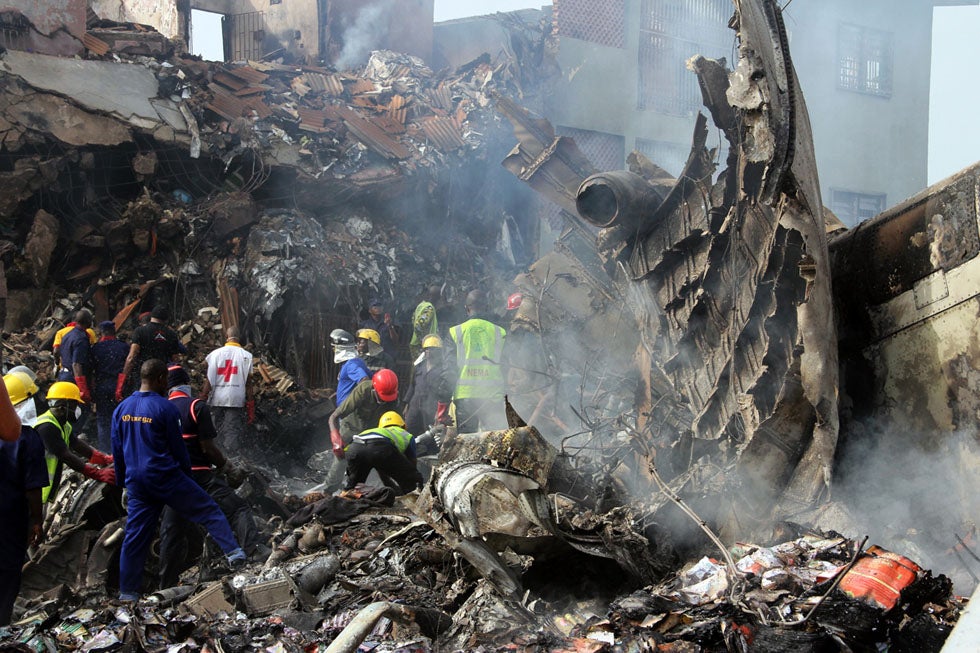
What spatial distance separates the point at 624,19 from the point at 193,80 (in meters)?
9.27

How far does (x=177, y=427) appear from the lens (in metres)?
5.50

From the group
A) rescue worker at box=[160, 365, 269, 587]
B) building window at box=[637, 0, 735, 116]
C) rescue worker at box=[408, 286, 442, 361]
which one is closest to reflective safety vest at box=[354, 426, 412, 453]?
rescue worker at box=[160, 365, 269, 587]

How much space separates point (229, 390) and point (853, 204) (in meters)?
16.7

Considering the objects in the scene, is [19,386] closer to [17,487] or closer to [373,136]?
[17,487]

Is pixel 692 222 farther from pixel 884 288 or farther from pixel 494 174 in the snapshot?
pixel 494 174

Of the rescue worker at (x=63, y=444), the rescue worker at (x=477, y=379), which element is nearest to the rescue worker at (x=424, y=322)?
the rescue worker at (x=477, y=379)

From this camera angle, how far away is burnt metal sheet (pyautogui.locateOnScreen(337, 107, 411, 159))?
12906 mm

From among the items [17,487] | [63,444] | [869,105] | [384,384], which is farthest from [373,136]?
[869,105]

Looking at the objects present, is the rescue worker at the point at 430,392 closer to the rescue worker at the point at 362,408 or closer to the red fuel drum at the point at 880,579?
the rescue worker at the point at 362,408

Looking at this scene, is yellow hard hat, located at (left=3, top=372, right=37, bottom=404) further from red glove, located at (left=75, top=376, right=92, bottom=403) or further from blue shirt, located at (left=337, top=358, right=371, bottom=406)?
blue shirt, located at (left=337, top=358, right=371, bottom=406)

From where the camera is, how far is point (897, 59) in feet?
66.4

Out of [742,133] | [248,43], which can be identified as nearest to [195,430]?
[742,133]

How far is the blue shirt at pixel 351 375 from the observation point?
8109mm

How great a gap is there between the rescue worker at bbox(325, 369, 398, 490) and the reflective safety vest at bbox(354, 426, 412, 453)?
0.78 metres
